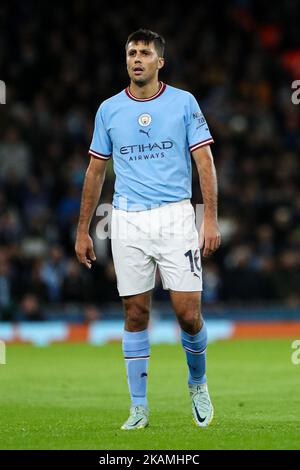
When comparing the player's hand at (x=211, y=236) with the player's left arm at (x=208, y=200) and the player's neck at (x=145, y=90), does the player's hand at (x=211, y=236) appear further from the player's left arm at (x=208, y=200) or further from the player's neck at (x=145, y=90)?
the player's neck at (x=145, y=90)

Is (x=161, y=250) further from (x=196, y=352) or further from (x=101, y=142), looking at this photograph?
(x=101, y=142)

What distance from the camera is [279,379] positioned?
12.6 metres

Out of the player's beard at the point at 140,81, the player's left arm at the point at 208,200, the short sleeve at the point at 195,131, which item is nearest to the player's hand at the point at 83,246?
the player's left arm at the point at 208,200

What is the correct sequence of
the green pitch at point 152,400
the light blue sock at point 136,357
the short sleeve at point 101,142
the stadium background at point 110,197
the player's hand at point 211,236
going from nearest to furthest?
1. the green pitch at point 152,400
2. the player's hand at point 211,236
3. the light blue sock at point 136,357
4. the short sleeve at point 101,142
5. the stadium background at point 110,197

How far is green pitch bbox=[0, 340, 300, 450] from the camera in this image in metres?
7.77

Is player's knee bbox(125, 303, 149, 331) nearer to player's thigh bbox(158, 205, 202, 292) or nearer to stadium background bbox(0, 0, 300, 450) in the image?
player's thigh bbox(158, 205, 202, 292)

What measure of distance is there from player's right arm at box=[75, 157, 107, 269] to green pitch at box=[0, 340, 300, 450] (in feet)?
4.28

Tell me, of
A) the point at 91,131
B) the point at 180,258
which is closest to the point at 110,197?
the point at 91,131

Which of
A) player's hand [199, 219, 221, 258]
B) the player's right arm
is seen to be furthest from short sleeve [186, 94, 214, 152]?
the player's right arm

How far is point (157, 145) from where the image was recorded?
8547mm

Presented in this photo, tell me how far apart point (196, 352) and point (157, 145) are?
1.58 meters

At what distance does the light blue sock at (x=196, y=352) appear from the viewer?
340 inches

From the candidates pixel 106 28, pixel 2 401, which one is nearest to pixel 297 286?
pixel 106 28

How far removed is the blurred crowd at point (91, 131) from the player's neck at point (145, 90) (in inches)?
450
